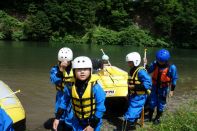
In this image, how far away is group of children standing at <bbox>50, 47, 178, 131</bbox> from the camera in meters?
4.75

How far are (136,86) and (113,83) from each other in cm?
126

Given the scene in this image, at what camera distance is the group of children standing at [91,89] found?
475 centimetres

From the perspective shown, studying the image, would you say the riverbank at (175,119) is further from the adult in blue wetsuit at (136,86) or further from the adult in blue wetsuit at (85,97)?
the adult in blue wetsuit at (85,97)

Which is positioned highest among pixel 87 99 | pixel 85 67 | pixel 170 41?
pixel 85 67

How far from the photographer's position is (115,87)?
7.86m

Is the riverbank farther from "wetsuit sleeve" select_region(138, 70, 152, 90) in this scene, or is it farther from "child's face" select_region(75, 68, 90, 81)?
"child's face" select_region(75, 68, 90, 81)

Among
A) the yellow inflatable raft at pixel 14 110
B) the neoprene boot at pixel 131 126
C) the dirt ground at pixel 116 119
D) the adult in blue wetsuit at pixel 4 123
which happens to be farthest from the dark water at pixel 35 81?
the adult in blue wetsuit at pixel 4 123

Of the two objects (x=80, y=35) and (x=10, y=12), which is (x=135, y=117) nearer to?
(x=80, y=35)

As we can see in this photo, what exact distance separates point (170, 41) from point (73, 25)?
9.63 metres

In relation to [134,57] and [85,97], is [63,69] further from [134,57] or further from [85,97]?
[85,97]

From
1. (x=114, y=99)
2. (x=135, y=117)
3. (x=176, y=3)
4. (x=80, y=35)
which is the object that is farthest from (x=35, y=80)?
(x=176, y=3)

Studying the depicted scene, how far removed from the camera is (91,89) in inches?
188

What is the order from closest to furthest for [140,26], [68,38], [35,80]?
[35,80] < [68,38] < [140,26]

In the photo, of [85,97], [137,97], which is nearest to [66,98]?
[85,97]
